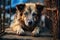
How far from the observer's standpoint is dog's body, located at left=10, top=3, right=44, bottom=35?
2596mm

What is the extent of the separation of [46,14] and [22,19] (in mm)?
527

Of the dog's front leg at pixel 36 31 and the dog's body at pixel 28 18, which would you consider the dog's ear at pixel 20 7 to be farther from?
the dog's front leg at pixel 36 31

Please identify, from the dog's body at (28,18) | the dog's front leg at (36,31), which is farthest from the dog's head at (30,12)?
the dog's front leg at (36,31)

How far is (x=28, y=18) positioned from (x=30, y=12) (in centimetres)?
19

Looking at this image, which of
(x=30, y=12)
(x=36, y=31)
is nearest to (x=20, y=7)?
(x=30, y=12)

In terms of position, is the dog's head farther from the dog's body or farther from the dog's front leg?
the dog's front leg

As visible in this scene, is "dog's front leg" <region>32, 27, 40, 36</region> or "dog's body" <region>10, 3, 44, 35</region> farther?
"dog's body" <region>10, 3, 44, 35</region>

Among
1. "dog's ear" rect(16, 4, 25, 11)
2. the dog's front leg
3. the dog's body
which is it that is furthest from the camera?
"dog's ear" rect(16, 4, 25, 11)

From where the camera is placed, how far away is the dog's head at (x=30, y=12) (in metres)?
2.65

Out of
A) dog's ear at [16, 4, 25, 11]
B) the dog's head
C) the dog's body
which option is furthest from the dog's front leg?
dog's ear at [16, 4, 25, 11]

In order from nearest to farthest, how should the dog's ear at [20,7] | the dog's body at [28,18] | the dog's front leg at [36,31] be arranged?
the dog's front leg at [36,31], the dog's body at [28,18], the dog's ear at [20,7]

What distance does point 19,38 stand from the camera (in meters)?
2.17

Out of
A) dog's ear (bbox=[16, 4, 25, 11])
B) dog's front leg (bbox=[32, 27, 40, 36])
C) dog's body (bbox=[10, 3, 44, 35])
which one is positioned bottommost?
dog's front leg (bbox=[32, 27, 40, 36])

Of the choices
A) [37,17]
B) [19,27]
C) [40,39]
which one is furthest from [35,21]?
[40,39]
